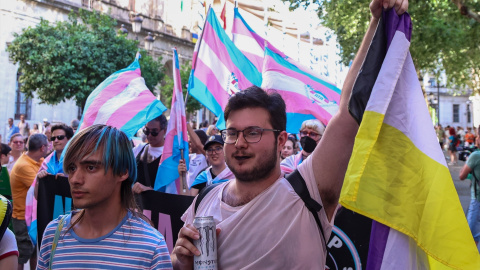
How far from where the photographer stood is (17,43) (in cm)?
2555

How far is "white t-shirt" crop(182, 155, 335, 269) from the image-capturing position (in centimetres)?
227

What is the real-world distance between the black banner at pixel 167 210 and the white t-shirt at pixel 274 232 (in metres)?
2.51

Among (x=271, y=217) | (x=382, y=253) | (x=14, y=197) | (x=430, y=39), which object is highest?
(x=430, y=39)

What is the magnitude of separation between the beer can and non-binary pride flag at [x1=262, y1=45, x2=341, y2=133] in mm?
5076

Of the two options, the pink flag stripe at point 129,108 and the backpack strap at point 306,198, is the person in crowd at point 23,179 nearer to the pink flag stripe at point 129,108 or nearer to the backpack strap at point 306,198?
the pink flag stripe at point 129,108

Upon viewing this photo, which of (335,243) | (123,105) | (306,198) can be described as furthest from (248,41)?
(306,198)

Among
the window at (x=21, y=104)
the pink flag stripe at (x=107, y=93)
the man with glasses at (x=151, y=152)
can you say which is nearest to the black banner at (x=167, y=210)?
the man with glasses at (x=151, y=152)

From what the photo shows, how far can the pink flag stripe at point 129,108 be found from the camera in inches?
248

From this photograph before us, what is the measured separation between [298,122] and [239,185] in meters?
5.03

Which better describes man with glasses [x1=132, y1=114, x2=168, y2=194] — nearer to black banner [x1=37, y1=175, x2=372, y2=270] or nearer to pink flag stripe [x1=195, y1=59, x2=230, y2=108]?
black banner [x1=37, y1=175, x2=372, y2=270]

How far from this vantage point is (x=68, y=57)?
81.6ft

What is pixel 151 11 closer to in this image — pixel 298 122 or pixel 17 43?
pixel 17 43

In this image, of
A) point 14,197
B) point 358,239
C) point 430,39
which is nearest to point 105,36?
point 430,39

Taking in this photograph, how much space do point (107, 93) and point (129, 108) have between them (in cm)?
50
